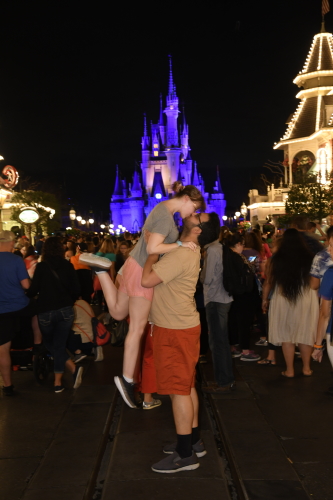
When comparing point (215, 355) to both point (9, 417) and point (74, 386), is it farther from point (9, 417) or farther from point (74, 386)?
point (9, 417)

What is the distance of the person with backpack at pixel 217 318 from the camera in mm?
6555

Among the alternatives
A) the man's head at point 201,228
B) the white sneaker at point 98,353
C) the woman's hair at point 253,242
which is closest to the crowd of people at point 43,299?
the white sneaker at point 98,353

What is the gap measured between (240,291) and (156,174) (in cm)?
10589

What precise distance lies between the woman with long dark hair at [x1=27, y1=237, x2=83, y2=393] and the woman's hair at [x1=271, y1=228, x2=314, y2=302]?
2.78 m

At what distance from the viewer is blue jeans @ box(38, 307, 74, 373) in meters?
6.77

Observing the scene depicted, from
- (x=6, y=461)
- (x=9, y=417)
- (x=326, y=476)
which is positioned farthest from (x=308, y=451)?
(x=9, y=417)

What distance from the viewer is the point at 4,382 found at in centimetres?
665

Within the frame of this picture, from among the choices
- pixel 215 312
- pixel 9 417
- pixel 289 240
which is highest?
pixel 289 240

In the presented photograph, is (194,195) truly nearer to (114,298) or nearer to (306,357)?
(114,298)

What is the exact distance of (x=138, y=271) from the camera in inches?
197

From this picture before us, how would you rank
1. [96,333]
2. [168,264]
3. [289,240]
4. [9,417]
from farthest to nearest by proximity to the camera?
[96,333] < [289,240] < [9,417] < [168,264]

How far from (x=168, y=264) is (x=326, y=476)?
207cm

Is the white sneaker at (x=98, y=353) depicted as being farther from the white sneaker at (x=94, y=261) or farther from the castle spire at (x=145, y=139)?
the castle spire at (x=145, y=139)

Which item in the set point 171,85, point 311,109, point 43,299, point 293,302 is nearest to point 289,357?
point 293,302
